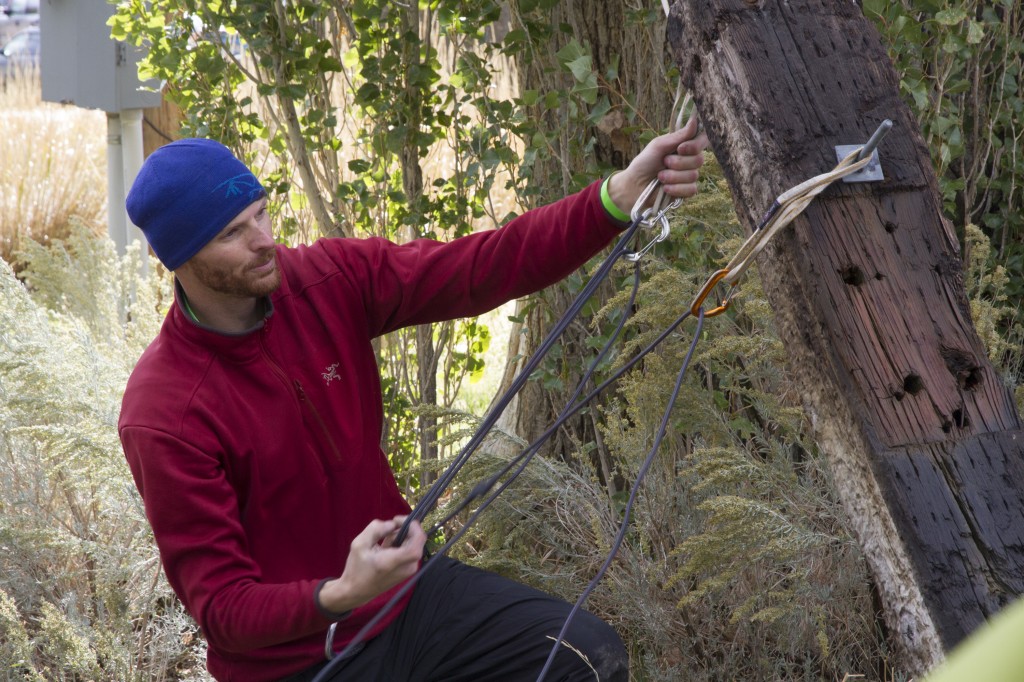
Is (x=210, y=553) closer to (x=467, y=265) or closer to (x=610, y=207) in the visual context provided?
(x=467, y=265)

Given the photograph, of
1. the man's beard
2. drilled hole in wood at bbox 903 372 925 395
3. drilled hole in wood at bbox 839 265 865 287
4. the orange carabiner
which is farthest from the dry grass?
drilled hole in wood at bbox 903 372 925 395

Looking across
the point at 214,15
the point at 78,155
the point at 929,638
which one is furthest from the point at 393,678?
the point at 78,155

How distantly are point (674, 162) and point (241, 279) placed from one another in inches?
37.4

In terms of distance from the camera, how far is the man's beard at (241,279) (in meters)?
2.22

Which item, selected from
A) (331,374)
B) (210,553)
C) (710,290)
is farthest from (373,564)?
(710,290)

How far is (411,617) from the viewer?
234cm

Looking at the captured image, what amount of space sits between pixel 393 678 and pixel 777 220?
4.28ft

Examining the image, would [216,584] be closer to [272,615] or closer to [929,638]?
[272,615]

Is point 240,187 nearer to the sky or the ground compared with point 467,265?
nearer to the sky

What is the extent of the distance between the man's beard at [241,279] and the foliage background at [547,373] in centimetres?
97

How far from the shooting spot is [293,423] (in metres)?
2.25

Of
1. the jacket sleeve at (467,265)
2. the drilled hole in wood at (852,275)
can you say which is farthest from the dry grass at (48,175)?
the drilled hole in wood at (852,275)

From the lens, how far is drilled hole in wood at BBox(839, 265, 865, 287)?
164 centimetres

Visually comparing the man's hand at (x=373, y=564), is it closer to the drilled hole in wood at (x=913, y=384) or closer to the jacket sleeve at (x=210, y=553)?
the jacket sleeve at (x=210, y=553)
